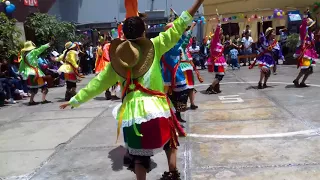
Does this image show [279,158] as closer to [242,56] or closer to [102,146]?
[102,146]

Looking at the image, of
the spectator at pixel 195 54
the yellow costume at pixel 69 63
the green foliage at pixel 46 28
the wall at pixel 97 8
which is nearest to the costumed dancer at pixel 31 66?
the yellow costume at pixel 69 63

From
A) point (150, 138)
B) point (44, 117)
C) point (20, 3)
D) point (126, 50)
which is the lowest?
point (44, 117)

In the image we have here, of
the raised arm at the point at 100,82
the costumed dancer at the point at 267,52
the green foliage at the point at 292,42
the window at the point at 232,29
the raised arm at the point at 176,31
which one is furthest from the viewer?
the window at the point at 232,29

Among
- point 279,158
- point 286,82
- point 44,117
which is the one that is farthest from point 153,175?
point 286,82

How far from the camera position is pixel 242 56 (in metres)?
19.6

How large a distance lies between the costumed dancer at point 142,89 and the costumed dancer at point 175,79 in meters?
2.86

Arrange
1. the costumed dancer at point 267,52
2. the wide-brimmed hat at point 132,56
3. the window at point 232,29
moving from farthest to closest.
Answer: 1. the window at point 232,29
2. the costumed dancer at point 267,52
3. the wide-brimmed hat at point 132,56

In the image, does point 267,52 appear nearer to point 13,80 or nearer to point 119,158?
point 119,158

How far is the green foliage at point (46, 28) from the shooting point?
17375mm

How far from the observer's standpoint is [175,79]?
6.75 m

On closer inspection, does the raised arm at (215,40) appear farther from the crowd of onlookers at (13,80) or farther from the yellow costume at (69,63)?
the crowd of onlookers at (13,80)

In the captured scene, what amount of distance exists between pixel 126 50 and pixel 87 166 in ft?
7.29

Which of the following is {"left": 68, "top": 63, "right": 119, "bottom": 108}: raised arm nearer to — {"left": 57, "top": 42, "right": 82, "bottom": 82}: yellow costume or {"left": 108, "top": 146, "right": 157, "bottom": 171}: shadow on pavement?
{"left": 108, "top": 146, "right": 157, "bottom": 171}: shadow on pavement

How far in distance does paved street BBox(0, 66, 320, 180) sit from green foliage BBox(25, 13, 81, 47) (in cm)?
863
